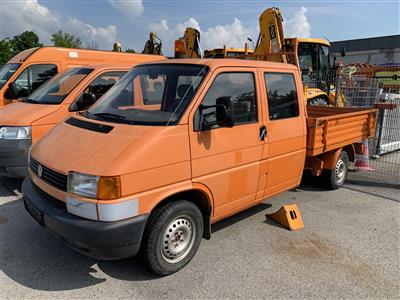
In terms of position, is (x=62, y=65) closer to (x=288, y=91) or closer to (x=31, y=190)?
(x=31, y=190)

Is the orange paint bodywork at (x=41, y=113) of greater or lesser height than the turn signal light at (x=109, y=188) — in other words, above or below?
above

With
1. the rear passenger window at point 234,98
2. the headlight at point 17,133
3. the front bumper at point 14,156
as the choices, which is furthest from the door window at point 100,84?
the rear passenger window at point 234,98

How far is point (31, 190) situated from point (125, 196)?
1.38 m

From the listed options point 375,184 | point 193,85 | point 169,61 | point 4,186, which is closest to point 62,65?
point 4,186

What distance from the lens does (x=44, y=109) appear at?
17.5ft

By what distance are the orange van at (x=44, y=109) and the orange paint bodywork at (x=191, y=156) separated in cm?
162

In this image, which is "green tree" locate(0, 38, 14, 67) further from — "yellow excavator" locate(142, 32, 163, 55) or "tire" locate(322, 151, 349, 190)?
"tire" locate(322, 151, 349, 190)

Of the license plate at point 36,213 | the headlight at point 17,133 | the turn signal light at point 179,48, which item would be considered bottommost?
the license plate at point 36,213

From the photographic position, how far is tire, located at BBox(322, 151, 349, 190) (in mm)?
5766

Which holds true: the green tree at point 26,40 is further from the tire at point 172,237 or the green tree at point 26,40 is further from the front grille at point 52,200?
the tire at point 172,237

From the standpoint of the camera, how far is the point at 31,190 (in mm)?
3490

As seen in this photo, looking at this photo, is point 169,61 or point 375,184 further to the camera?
point 375,184

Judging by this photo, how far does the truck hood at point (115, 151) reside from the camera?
9.11ft

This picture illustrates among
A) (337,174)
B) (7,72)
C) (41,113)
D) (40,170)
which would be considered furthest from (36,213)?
(7,72)
